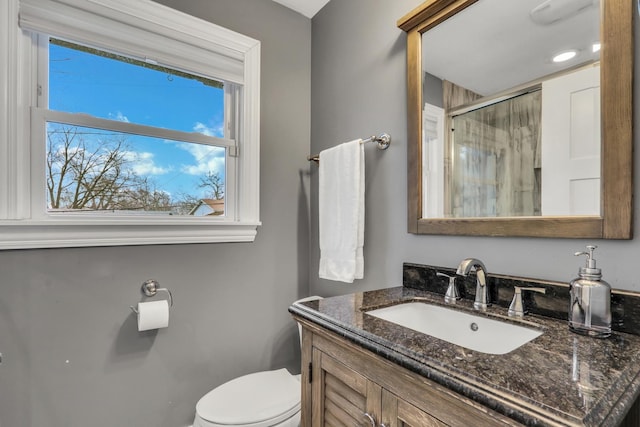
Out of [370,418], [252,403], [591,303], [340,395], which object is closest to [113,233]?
[252,403]

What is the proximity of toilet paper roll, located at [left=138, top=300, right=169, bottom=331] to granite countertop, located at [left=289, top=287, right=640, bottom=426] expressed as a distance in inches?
34.9

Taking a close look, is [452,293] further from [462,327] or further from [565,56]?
[565,56]

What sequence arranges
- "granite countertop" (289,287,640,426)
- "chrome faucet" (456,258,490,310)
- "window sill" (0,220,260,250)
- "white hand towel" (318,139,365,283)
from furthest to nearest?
"white hand towel" (318,139,365,283), "window sill" (0,220,260,250), "chrome faucet" (456,258,490,310), "granite countertop" (289,287,640,426)

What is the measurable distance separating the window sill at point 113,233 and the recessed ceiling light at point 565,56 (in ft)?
4.69

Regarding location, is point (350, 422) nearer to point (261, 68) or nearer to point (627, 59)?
point (627, 59)

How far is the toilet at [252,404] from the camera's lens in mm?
1224

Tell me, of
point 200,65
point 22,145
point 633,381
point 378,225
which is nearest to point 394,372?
point 633,381

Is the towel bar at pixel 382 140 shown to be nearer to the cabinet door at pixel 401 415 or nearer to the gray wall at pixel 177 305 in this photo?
the gray wall at pixel 177 305

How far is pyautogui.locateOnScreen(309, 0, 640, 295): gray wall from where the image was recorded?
36.2 inches

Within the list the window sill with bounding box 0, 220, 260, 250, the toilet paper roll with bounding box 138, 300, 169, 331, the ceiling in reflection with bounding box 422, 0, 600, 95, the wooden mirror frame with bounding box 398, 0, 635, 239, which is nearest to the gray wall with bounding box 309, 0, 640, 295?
the wooden mirror frame with bounding box 398, 0, 635, 239

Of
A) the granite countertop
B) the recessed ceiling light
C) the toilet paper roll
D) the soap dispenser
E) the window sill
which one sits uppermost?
the recessed ceiling light

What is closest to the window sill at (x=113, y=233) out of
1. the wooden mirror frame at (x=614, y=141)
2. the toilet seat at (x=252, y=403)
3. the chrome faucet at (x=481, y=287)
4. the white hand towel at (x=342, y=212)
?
the white hand towel at (x=342, y=212)

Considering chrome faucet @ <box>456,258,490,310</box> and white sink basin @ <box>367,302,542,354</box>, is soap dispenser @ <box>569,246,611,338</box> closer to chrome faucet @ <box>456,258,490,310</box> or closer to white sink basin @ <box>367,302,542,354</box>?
white sink basin @ <box>367,302,542,354</box>

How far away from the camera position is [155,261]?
152cm
